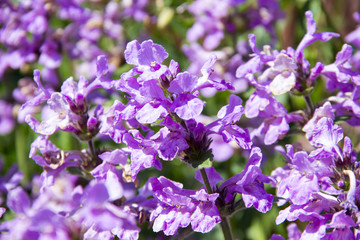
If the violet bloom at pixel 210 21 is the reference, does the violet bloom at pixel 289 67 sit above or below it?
above

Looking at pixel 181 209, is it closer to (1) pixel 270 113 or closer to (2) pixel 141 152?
(2) pixel 141 152

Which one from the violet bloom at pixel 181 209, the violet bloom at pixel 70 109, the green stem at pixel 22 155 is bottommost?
the green stem at pixel 22 155

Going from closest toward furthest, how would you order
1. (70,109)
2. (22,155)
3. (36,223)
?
(36,223), (70,109), (22,155)

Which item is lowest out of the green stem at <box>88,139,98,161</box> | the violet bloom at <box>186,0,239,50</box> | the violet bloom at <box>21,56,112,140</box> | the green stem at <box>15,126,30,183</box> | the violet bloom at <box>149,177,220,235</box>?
the green stem at <box>15,126,30,183</box>

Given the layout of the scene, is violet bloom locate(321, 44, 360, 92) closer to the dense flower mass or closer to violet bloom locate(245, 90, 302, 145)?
the dense flower mass

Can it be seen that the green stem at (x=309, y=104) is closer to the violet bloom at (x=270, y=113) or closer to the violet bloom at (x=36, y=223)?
the violet bloom at (x=270, y=113)

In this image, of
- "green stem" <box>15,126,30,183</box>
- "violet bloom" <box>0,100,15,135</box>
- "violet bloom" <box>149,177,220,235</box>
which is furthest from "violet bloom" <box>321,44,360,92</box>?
"violet bloom" <box>0,100,15,135</box>

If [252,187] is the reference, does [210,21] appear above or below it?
below

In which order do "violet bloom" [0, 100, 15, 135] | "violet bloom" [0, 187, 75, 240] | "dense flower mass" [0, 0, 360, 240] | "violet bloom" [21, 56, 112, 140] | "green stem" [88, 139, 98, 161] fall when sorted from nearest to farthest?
"violet bloom" [0, 187, 75, 240]
"dense flower mass" [0, 0, 360, 240]
"violet bloom" [21, 56, 112, 140]
"green stem" [88, 139, 98, 161]
"violet bloom" [0, 100, 15, 135]

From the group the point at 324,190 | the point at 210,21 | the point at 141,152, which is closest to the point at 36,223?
the point at 141,152

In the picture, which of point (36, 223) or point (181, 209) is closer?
point (36, 223)

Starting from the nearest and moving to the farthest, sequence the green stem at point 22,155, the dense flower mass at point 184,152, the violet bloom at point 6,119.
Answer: the dense flower mass at point 184,152
the green stem at point 22,155
the violet bloom at point 6,119

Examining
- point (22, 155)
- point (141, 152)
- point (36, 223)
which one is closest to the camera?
point (36, 223)

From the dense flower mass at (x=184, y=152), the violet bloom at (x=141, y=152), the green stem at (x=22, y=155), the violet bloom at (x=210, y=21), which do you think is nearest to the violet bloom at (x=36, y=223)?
the dense flower mass at (x=184, y=152)
